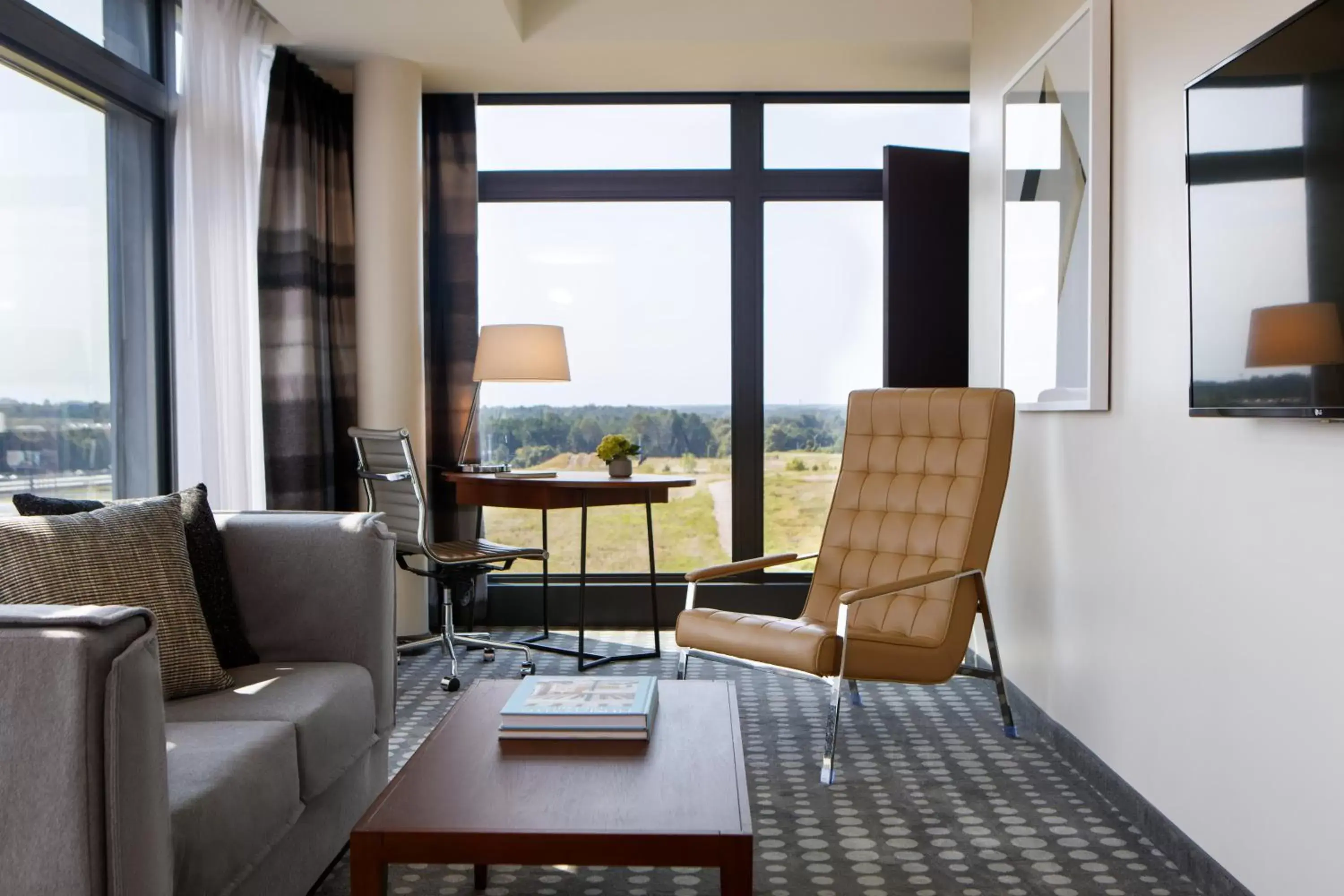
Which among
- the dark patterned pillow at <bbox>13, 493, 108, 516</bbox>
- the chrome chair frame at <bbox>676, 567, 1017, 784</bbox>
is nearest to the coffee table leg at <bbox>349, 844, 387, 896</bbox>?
the dark patterned pillow at <bbox>13, 493, 108, 516</bbox>

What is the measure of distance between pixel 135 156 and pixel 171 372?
723 mm

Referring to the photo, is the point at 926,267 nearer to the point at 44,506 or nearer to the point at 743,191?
the point at 743,191

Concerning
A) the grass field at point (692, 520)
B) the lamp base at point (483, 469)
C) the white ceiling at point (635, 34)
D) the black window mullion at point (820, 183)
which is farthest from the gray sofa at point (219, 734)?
the black window mullion at point (820, 183)

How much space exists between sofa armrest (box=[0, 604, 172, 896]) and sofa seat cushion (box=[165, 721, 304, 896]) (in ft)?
0.51

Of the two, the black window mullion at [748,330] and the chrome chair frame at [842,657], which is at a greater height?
the black window mullion at [748,330]

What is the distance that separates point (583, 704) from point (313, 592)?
770 mm

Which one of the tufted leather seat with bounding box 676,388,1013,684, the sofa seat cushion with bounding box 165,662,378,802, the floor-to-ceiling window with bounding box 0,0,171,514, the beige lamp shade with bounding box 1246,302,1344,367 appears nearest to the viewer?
the beige lamp shade with bounding box 1246,302,1344,367

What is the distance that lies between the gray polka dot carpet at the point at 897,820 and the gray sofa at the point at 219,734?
0.35 m

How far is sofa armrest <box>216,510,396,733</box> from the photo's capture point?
8.20 ft

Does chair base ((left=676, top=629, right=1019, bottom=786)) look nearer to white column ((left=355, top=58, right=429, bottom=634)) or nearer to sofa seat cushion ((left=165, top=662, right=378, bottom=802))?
sofa seat cushion ((left=165, top=662, right=378, bottom=802))

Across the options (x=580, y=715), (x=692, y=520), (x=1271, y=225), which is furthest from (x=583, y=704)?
(x=692, y=520)

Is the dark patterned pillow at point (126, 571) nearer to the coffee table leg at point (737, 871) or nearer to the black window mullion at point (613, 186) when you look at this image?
the coffee table leg at point (737, 871)

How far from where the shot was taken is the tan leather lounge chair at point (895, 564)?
3.05 metres

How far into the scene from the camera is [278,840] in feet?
6.20
